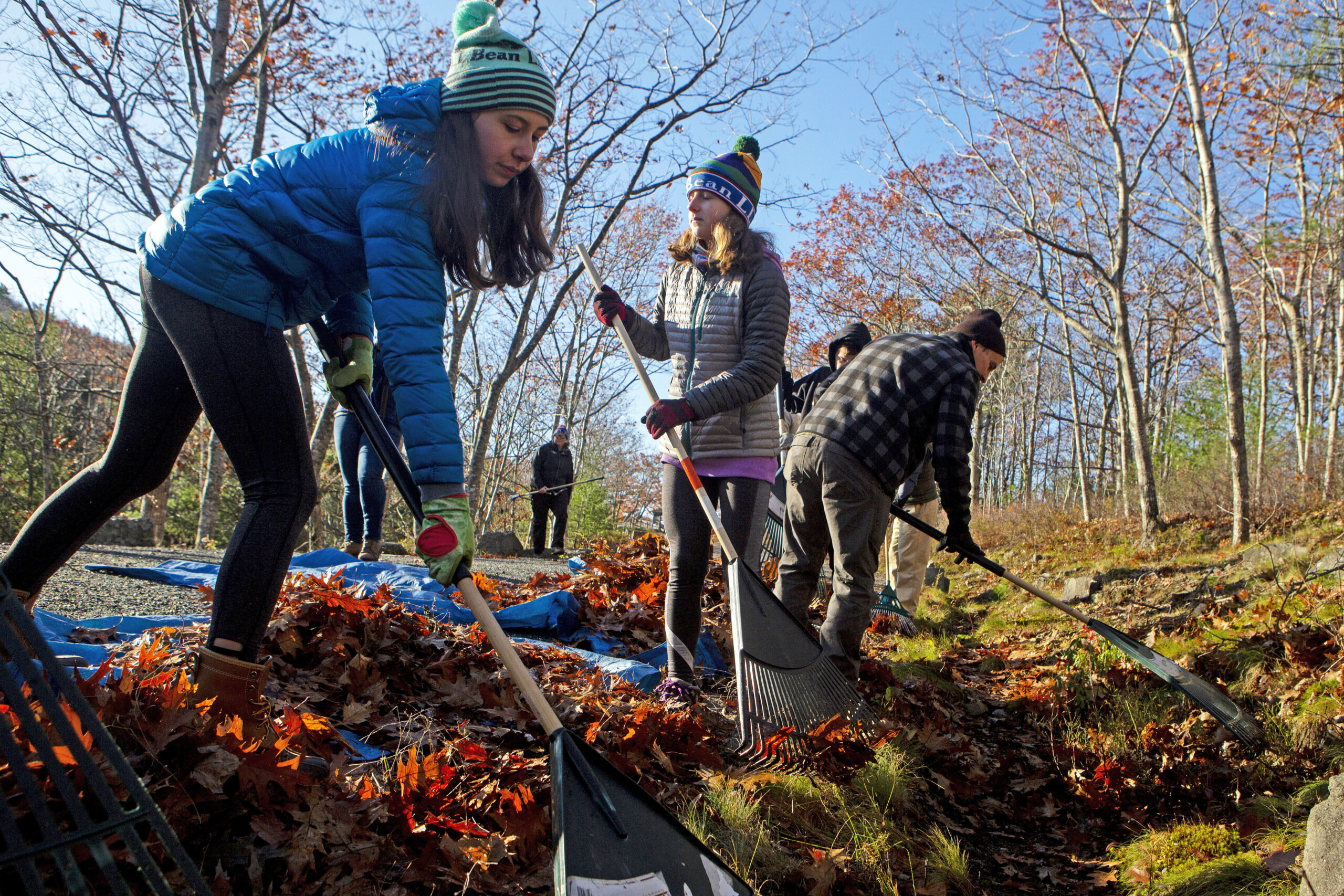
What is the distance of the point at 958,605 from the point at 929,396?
13.9ft

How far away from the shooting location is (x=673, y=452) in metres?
3.15

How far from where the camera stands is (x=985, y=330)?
3.82m

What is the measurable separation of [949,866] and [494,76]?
8.07 feet

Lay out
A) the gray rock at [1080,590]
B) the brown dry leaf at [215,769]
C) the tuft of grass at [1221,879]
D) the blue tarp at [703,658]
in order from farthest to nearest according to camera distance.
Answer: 1. the gray rock at [1080,590]
2. the blue tarp at [703,658]
3. the tuft of grass at [1221,879]
4. the brown dry leaf at [215,769]

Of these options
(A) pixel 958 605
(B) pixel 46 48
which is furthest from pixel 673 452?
(B) pixel 46 48

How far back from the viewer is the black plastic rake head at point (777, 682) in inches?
106

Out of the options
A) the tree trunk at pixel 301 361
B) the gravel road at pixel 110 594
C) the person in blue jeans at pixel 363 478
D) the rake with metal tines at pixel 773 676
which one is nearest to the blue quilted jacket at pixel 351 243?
the rake with metal tines at pixel 773 676

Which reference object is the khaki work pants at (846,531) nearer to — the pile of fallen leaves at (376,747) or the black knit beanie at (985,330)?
the pile of fallen leaves at (376,747)

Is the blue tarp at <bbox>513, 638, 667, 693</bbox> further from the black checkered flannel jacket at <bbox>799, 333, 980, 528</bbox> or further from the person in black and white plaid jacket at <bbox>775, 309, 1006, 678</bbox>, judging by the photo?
the black checkered flannel jacket at <bbox>799, 333, 980, 528</bbox>

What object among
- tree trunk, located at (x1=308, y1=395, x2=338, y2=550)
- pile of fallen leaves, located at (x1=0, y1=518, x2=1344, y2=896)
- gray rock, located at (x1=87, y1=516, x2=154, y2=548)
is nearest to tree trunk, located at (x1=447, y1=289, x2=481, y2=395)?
tree trunk, located at (x1=308, y1=395, x2=338, y2=550)

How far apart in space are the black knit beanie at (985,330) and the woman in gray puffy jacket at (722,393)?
3.92ft

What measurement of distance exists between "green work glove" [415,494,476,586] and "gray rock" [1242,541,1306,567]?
20.6 ft

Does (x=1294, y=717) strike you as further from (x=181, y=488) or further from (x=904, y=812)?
(x=181, y=488)

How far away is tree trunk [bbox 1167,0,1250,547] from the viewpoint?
26.3ft
